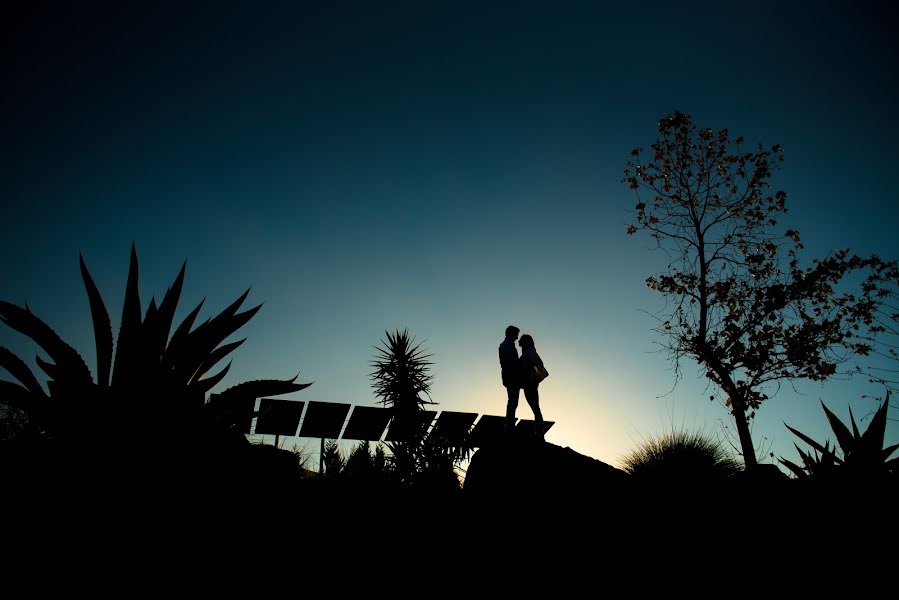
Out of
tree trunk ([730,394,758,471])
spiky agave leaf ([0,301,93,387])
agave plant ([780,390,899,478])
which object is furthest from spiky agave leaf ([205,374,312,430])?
tree trunk ([730,394,758,471])

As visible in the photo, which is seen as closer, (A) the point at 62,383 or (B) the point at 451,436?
(A) the point at 62,383

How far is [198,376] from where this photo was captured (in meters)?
2.93

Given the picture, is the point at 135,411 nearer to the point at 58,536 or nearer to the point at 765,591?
the point at 58,536

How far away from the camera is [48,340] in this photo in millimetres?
2480

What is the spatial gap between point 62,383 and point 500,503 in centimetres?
619

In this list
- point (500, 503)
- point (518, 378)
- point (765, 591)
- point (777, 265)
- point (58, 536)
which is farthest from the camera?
point (777, 265)

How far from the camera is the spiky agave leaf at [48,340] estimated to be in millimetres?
2408

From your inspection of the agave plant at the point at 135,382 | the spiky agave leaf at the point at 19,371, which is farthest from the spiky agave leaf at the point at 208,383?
the spiky agave leaf at the point at 19,371

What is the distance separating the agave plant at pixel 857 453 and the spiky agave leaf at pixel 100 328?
5.69 meters

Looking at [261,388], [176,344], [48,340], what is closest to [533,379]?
[261,388]

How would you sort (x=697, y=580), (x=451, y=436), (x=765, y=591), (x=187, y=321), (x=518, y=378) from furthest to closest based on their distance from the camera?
1. (x=451, y=436)
2. (x=518, y=378)
3. (x=697, y=580)
4. (x=765, y=591)
5. (x=187, y=321)

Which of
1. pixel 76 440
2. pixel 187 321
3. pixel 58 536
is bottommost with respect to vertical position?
pixel 58 536

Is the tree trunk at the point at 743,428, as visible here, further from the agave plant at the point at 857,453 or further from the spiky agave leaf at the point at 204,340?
the spiky agave leaf at the point at 204,340

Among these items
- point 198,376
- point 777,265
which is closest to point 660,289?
point 777,265
